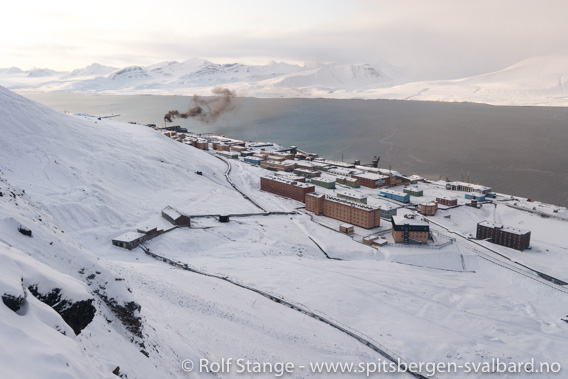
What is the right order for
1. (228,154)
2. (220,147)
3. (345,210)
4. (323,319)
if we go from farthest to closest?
(220,147)
(228,154)
(345,210)
(323,319)

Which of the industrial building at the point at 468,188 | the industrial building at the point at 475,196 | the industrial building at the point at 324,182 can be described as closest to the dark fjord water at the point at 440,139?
the industrial building at the point at 468,188

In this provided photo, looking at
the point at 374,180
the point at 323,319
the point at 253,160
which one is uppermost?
the point at 253,160

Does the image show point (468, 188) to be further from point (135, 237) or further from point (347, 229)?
point (135, 237)

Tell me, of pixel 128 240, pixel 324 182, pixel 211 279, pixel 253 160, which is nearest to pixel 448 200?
pixel 324 182

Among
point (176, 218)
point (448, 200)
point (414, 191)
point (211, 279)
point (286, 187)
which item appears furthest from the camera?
point (414, 191)

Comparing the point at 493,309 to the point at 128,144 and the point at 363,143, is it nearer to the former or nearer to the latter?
the point at 128,144

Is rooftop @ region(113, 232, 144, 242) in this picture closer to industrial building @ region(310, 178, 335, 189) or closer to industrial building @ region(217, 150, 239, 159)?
industrial building @ region(310, 178, 335, 189)

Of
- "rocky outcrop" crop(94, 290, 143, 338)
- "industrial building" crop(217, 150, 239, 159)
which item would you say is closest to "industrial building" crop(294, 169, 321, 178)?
"industrial building" crop(217, 150, 239, 159)

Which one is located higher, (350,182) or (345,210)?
(350,182)

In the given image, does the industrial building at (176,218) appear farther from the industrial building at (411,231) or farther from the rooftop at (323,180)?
the rooftop at (323,180)
